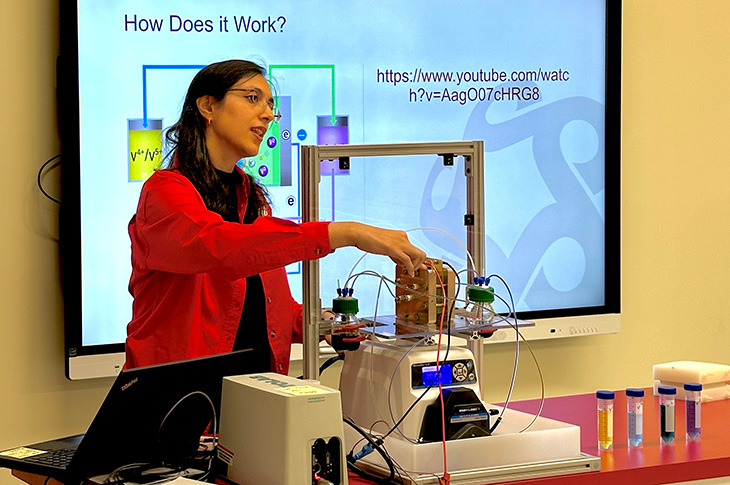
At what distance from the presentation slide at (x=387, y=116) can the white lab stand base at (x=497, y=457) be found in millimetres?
1035

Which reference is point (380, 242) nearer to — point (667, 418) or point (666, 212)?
point (667, 418)

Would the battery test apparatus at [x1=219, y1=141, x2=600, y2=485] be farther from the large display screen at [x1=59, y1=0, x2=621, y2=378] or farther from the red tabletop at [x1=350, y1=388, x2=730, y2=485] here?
the large display screen at [x1=59, y1=0, x2=621, y2=378]

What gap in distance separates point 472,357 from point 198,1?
174cm

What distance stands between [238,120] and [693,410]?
1.28 m

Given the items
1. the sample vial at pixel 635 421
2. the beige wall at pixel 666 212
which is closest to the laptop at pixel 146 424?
the sample vial at pixel 635 421

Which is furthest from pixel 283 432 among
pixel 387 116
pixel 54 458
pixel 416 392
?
pixel 387 116

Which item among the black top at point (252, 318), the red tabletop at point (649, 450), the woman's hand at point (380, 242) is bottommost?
the red tabletop at point (649, 450)

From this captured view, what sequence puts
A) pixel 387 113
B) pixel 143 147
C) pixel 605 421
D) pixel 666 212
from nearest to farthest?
1. pixel 605 421
2. pixel 143 147
3. pixel 387 113
4. pixel 666 212

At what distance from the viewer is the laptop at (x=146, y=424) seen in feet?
5.84

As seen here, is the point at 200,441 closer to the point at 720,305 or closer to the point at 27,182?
the point at 27,182

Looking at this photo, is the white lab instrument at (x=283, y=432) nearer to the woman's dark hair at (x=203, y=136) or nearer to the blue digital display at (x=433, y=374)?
the blue digital display at (x=433, y=374)

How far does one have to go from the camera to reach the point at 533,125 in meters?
3.93

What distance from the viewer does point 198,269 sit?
219 centimetres

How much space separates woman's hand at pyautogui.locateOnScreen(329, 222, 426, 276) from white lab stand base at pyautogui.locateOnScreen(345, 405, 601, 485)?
1.17 feet
